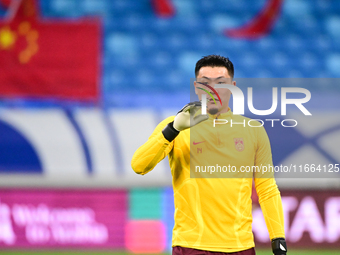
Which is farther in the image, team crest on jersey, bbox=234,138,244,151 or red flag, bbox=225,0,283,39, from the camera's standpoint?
red flag, bbox=225,0,283,39

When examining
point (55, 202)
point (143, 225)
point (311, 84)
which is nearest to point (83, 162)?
point (55, 202)

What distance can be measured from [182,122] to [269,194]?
0.54m

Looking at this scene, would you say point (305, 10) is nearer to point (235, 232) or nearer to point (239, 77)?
point (239, 77)

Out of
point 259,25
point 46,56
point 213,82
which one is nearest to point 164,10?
point 259,25

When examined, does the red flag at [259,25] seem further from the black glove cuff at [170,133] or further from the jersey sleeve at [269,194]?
the black glove cuff at [170,133]

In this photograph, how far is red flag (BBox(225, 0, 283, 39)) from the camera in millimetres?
6734

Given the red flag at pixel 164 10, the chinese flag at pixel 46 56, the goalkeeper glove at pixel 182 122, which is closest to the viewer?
the goalkeeper glove at pixel 182 122

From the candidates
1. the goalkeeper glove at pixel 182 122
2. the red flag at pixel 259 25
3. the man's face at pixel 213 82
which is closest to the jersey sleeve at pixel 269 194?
the man's face at pixel 213 82

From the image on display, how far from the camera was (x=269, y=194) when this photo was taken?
6.77 ft

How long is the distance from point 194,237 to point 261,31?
17.6 feet

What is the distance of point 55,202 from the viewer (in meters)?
4.84

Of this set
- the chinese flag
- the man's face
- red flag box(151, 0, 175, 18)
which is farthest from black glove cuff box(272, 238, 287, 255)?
red flag box(151, 0, 175, 18)

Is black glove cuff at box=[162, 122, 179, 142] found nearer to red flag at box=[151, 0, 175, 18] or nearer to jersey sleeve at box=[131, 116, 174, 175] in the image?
jersey sleeve at box=[131, 116, 174, 175]

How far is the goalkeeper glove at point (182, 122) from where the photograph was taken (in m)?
1.87
